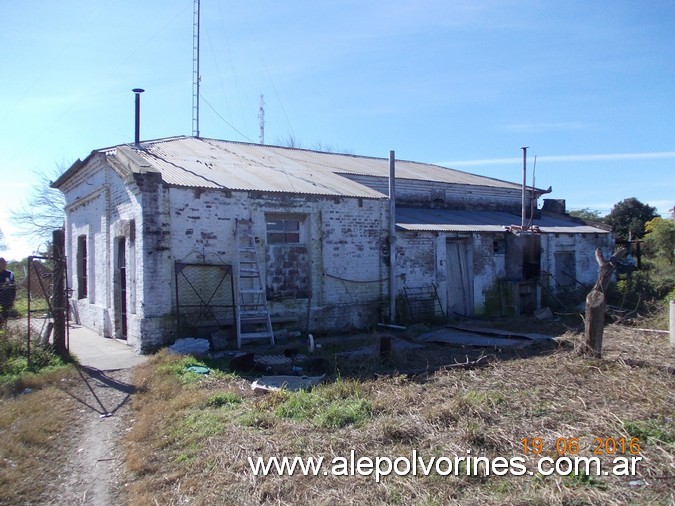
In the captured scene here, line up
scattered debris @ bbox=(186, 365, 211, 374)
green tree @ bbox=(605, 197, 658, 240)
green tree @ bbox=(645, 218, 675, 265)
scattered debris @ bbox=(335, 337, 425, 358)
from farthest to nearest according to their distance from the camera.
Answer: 1. green tree @ bbox=(605, 197, 658, 240)
2. green tree @ bbox=(645, 218, 675, 265)
3. scattered debris @ bbox=(335, 337, 425, 358)
4. scattered debris @ bbox=(186, 365, 211, 374)

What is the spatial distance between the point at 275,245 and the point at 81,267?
7.14m

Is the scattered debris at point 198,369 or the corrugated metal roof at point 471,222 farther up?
the corrugated metal roof at point 471,222

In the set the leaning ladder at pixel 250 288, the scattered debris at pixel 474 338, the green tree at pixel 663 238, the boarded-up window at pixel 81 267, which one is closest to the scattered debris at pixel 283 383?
the leaning ladder at pixel 250 288

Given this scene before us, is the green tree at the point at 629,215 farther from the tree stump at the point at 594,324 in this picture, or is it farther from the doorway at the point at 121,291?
the doorway at the point at 121,291

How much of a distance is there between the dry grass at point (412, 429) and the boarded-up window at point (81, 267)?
9.24 m

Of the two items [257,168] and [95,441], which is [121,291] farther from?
[95,441]

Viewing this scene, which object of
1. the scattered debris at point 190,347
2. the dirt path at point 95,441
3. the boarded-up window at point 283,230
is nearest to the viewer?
the dirt path at point 95,441

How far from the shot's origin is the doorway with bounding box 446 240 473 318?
1552 centimetres

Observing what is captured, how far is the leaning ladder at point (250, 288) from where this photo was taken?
1126cm

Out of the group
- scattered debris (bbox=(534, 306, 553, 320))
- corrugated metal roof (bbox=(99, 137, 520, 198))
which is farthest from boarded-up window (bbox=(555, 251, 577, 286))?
corrugated metal roof (bbox=(99, 137, 520, 198))

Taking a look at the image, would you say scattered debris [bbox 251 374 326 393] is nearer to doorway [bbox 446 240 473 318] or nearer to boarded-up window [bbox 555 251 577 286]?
doorway [bbox 446 240 473 318]

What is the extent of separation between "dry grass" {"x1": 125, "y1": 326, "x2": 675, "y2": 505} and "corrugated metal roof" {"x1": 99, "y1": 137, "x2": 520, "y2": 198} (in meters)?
5.59

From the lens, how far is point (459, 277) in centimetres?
1572
